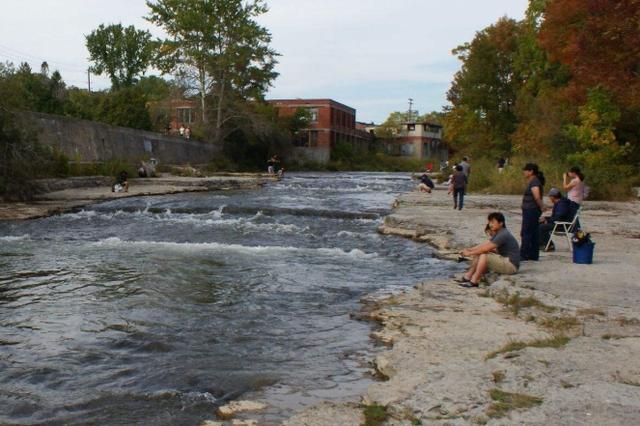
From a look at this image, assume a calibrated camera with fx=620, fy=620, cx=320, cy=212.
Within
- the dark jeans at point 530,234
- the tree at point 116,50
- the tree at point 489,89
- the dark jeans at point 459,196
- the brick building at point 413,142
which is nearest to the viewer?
the dark jeans at point 530,234

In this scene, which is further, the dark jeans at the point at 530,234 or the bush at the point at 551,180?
the bush at the point at 551,180

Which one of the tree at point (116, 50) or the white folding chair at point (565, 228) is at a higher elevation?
the tree at point (116, 50)

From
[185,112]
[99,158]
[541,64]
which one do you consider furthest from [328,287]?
[185,112]

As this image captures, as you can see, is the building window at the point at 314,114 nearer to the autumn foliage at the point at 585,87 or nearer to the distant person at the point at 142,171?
the autumn foliage at the point at 585,87

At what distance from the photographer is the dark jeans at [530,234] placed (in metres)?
9.93

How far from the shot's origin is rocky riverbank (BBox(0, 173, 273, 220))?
59.5ft

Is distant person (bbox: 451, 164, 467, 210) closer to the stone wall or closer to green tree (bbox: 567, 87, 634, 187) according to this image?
green tree (bbox: 567, 87, 634, 187)

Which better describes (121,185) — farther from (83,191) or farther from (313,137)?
(313,137)

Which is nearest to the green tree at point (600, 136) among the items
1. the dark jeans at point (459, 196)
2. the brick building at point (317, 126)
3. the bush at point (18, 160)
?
the dark jeans at point (459, 196)

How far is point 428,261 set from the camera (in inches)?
451

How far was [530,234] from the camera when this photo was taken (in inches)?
392

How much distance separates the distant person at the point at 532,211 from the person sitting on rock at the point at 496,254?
99cm

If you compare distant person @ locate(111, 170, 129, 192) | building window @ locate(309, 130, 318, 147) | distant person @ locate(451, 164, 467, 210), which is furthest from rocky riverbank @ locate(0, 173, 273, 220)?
building window @ locate(309, 130, 318, 147)

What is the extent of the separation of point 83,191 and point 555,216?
18.3 metres
